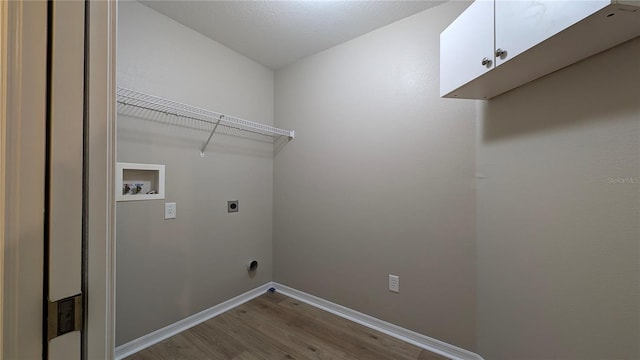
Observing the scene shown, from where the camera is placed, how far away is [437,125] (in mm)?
1781

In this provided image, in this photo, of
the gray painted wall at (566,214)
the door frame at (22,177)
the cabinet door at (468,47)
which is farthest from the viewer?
the cabinet door at (468,47)

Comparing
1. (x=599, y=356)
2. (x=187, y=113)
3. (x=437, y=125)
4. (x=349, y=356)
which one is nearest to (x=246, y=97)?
(x=187, y=113)

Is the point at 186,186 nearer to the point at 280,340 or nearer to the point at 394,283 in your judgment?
the point at 280,340

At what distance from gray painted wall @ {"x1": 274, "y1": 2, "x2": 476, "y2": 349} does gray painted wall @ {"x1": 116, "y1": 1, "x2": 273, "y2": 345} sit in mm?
341

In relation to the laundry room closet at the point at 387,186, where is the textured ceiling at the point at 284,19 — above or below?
above

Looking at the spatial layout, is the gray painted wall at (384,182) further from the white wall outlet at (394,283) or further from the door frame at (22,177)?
the door frame at (22,177)

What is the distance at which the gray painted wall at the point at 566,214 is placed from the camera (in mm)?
909

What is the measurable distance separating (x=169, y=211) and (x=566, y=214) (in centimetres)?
237

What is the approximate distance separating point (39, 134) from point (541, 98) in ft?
5.81

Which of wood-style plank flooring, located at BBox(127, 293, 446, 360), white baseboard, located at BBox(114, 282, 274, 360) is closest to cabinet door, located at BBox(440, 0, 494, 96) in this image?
wood-style plank flooring, located at BBox(127, 293, 446, 360)

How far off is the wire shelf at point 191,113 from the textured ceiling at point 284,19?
657 millimetres

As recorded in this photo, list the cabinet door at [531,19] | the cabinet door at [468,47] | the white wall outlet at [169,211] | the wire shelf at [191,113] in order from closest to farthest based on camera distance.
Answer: the cabinet door at [531,19]
the cabinet door at [468,47]
the wire shelf at [191,113]
the white wall outlet at [169,211]

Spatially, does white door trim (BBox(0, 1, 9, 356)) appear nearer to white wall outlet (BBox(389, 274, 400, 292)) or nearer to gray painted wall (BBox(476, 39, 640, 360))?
gray painted wall (BBox(476, 39, 640, 360))

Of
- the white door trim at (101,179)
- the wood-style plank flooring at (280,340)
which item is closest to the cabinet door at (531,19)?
the white door trim at (101,179)
